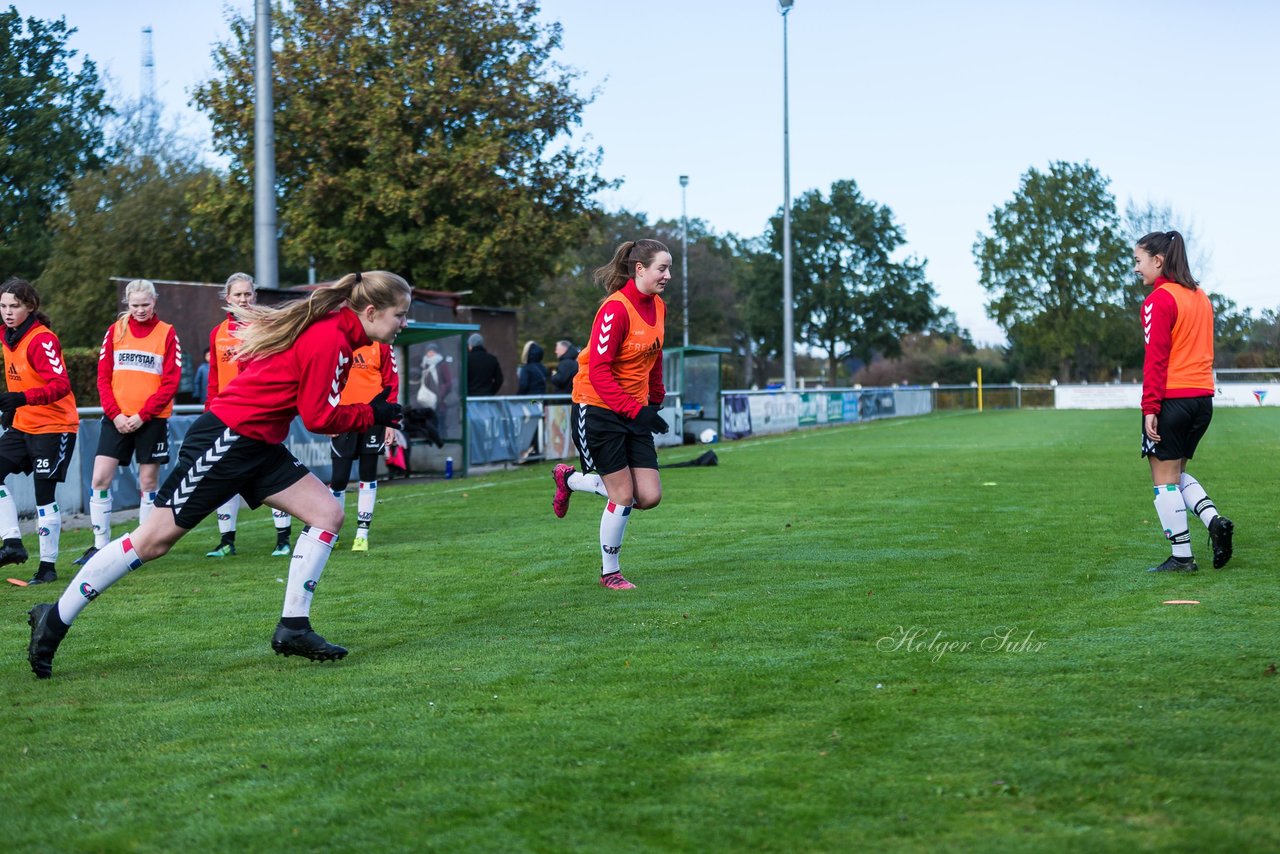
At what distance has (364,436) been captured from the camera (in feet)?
31.6

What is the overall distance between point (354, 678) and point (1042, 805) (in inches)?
112

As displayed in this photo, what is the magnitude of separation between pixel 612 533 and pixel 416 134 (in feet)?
74.7

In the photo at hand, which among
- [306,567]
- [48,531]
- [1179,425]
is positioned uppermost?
[1179,425]

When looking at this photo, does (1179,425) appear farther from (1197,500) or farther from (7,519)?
(7,519)

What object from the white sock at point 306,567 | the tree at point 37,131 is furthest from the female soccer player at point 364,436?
the tree at point 37,131

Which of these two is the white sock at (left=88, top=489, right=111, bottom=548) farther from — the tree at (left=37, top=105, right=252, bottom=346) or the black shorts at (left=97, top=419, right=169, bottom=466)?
the tree at (left=37, top=105, right=252, bottom=346)

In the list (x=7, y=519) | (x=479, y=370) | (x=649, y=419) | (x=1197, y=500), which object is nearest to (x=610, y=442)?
(x=649, y=419)

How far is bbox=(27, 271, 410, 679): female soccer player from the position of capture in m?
5.27

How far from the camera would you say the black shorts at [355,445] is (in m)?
9.42

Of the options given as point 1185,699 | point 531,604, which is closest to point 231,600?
point 531,604

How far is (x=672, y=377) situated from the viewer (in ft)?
85.7

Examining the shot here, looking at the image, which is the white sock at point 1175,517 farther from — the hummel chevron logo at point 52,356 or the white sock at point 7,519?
the white sock at point 7,519

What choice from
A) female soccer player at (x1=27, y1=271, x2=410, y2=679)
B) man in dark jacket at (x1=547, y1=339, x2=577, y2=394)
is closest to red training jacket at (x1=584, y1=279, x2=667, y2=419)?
female soccer player at (x1=27, y1=271, x2=410, y2=679)

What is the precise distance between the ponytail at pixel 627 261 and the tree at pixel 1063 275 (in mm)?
78134
